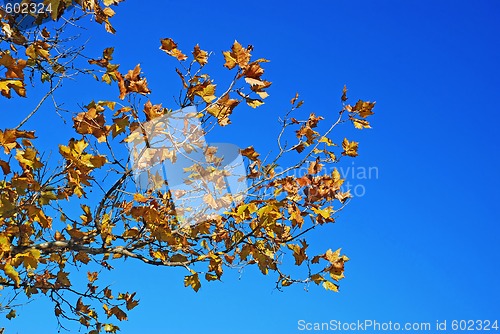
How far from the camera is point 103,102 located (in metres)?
3.23

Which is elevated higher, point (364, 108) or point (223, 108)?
point (364, 108)

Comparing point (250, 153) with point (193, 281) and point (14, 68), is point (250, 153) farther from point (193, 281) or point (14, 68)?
point (14, 68)

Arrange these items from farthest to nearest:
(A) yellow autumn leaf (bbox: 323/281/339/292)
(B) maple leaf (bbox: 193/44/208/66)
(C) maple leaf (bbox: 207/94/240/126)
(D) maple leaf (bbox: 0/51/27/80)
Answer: (A) yellow autumn leaf (bbox: 323/281/339/292), (B) maple leaf (bbox: 193/44/208/66), (C) maple leaf (bbox: 207/94/240/126), (D) maple leaf (bbox: 0/51/27/80)

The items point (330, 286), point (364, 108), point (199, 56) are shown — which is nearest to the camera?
point (199, 56)

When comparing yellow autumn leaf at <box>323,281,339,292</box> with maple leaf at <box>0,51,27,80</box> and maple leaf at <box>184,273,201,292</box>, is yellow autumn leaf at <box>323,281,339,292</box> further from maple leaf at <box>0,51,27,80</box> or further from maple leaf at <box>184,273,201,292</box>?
maple leaf at <box>0,51,27,80</box>

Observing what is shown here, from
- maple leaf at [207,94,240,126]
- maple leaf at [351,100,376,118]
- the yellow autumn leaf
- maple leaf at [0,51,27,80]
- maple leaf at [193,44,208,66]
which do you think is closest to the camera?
maple leaf at [0,51,27,80]

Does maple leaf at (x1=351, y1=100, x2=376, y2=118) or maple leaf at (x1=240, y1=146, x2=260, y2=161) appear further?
maple leaf at (x1=351, y1=100, x2=376, y2=118)

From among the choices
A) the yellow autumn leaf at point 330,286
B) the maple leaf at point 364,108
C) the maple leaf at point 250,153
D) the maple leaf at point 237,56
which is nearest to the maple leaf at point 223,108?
the maple leaf at point 237,56

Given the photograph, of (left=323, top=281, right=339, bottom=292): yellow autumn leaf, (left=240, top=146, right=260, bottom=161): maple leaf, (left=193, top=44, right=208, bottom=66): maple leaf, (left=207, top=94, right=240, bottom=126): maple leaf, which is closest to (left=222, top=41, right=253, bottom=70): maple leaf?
(left=207, top=94, right=240, bottom=126): maple leaf

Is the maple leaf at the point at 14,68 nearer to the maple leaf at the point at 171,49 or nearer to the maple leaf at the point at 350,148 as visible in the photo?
the maple leaf at the point at 171,49

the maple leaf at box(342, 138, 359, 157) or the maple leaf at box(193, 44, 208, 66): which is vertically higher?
the maple leaf at box(342, 138, 359, 157)

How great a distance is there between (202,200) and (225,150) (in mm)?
413

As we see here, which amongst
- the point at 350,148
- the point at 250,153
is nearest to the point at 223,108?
the point at 250,153

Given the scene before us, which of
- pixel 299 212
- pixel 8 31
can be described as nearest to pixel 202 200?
pixel 299 212
